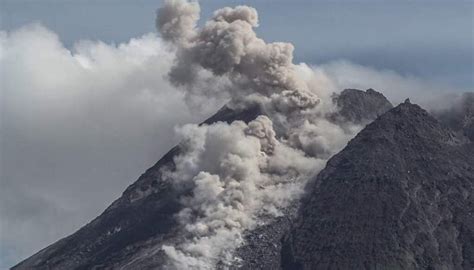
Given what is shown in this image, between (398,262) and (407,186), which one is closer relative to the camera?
(398,262)

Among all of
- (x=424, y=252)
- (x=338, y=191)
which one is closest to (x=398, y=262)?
(x=424, y=252)

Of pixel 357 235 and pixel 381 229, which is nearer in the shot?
pixel 357 235

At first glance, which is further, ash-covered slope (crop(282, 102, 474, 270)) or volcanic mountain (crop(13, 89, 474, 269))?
volcanic mountain (crop(13, 89, 474, 269))

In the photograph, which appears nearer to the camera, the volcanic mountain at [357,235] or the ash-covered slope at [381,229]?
the ash-covered slope at [381,229]

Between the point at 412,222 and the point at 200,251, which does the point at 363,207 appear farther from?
the point at 200,251

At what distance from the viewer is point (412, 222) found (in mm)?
192125

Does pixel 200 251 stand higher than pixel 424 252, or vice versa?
pixel 200 251

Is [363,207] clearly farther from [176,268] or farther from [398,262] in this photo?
[176,268]

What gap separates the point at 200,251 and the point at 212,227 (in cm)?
575

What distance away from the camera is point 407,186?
199 metres

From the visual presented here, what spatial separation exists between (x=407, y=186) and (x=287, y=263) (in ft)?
→ 69.5

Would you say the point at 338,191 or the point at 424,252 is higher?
the point at 338,191

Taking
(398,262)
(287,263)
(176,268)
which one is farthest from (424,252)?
(176,268)

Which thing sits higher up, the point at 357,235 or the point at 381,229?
the point at 357,235
